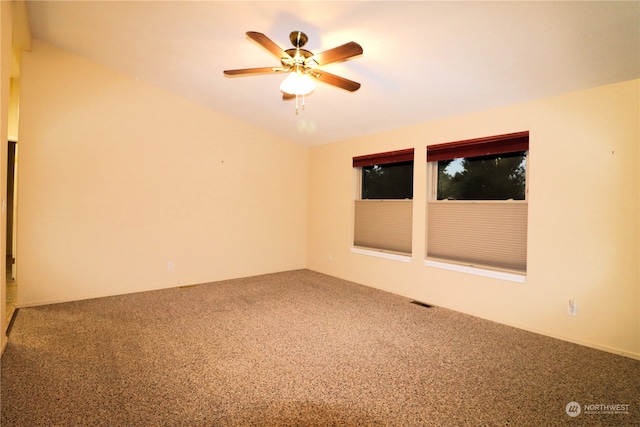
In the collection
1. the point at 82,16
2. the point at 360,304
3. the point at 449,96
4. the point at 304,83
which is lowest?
the point at 360,304

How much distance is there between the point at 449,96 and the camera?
3.32 metres

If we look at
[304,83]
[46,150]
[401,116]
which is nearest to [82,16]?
[46,150]

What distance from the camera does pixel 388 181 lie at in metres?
4.86

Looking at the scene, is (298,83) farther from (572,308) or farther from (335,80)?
(572,308)

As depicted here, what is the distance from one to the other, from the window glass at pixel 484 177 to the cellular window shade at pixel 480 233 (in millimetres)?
112

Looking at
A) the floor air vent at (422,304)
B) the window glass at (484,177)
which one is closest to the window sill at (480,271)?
the floor air vent at (422,304)

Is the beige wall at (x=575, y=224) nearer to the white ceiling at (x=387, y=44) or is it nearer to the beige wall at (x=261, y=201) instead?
the beige wall at (x=261, y=201)

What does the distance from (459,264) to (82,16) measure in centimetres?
477

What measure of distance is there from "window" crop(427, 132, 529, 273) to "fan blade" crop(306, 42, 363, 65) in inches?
83.5

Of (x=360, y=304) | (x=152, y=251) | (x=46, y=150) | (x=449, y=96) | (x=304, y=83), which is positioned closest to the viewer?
(x=304, y=83)

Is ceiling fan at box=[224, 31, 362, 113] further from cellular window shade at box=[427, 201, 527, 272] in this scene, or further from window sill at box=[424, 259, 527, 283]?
window sill at box=[424, 259, 527, 283]

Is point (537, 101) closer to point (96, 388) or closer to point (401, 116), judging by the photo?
point (401, 116)

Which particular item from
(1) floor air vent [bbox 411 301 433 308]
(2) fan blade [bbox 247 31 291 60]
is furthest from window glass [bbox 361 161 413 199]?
(2) fan blade [bbox 247 31 291 60]

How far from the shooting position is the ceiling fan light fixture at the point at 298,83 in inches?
95.3
